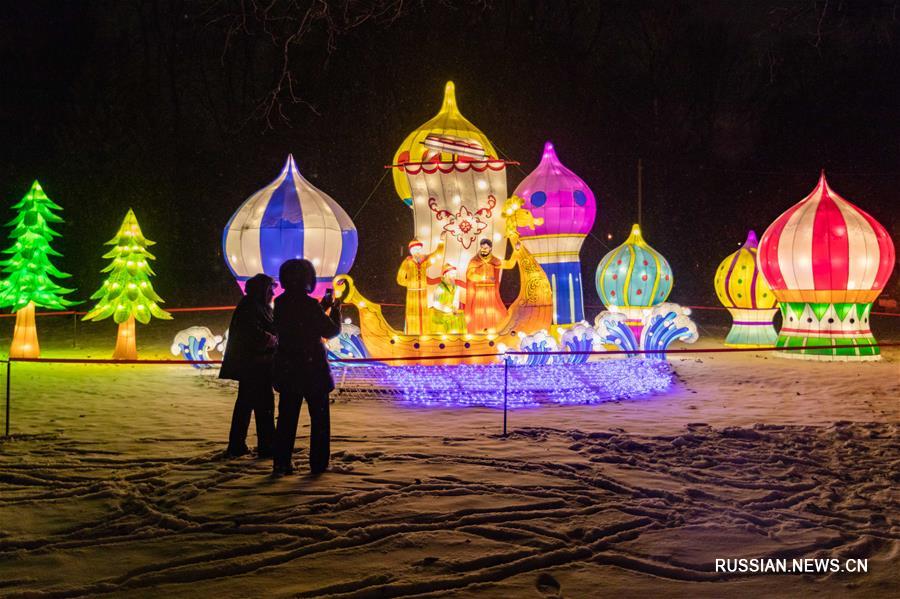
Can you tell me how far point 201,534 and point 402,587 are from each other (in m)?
1.43

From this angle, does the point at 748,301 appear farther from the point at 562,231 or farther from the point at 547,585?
the point at 547,585

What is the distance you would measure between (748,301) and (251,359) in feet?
45.8

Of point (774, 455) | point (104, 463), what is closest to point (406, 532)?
point (104, 463)

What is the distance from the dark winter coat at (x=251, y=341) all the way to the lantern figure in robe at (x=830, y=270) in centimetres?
1188

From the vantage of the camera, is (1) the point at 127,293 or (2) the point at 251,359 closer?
(2) the point at 251,359

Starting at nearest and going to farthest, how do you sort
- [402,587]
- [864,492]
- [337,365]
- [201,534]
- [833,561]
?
[402,587]
[833,561]
[201,534]
[864,492]
[337,365]

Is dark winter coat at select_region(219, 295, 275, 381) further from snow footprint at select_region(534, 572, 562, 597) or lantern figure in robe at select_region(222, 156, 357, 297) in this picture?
lantern figure in robe at select_region(222, 156, 357, 297)

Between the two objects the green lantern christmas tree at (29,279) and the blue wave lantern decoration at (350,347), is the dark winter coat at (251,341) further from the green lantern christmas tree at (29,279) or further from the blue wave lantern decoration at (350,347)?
the green lantern christmas tree at (29,279)

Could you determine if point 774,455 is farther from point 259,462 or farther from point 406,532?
point 259,462

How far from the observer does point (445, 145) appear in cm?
1162

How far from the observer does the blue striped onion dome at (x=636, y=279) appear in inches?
611

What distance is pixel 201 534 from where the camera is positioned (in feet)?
14.3

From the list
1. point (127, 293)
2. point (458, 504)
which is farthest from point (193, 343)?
point (458, 504)

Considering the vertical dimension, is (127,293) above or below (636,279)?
below
